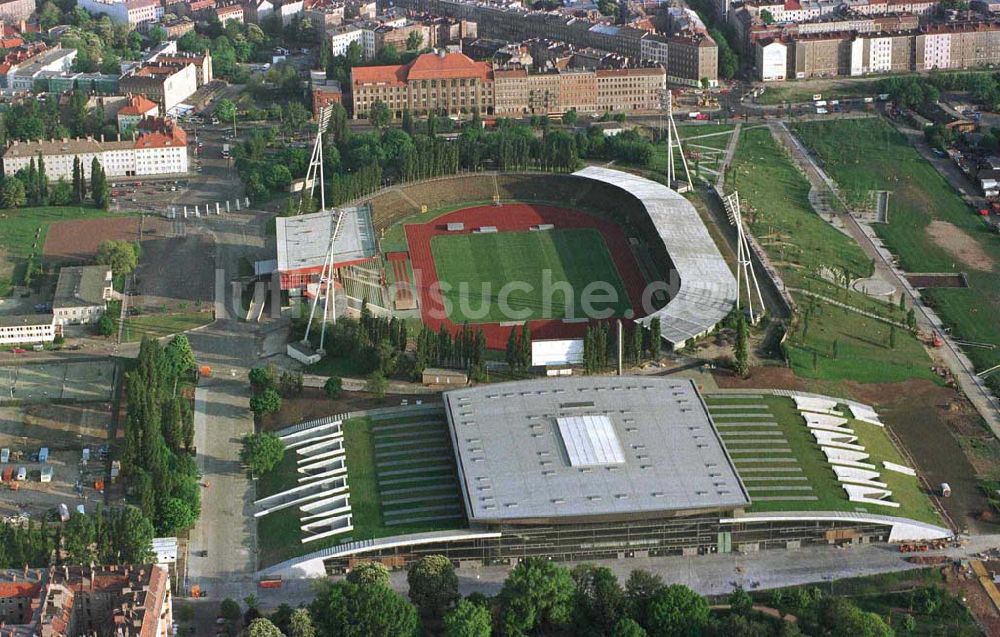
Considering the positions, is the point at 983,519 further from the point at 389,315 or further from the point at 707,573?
the point at 389,315

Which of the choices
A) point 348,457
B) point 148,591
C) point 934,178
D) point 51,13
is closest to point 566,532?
point 348,457

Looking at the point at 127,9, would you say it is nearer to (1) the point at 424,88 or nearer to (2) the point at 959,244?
(1) the point at 424,88

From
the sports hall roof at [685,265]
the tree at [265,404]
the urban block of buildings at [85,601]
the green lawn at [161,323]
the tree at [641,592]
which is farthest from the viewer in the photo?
the green lawn at [161,323]

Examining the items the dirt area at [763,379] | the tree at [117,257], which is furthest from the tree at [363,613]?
the tree at [117,257]

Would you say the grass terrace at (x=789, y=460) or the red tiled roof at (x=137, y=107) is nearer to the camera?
the grass terrace at (x=789, y=460)

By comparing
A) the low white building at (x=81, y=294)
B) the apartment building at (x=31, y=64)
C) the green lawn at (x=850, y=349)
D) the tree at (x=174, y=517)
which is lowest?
the tree at (x=174, y=517)

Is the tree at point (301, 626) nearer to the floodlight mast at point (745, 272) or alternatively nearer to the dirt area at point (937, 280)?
the floodlight mast at point (745, 272)

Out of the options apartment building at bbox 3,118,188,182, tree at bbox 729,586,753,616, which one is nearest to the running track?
apartment building at bbox 3,118,188,182
